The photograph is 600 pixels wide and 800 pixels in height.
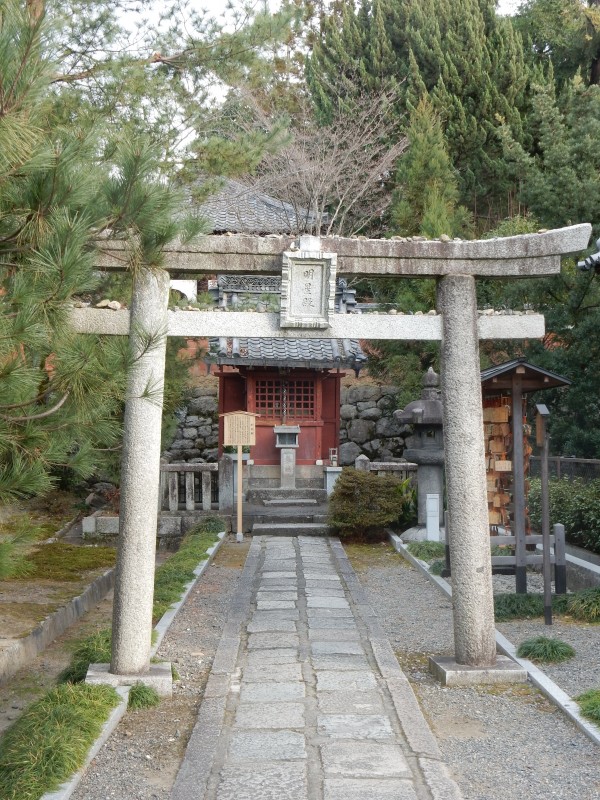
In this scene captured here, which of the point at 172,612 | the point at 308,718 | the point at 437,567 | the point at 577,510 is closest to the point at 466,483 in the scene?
the point at 308,718

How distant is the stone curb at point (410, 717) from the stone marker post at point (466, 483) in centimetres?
54

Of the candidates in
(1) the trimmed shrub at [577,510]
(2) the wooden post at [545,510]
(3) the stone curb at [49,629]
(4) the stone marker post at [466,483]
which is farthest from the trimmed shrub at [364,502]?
(4) the stone marker post at [466,483]

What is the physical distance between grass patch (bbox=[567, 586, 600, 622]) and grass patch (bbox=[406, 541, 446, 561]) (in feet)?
11.8

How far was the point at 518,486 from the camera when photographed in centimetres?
869

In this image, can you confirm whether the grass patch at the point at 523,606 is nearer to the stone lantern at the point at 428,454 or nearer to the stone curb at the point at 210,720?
the stone curb at the point at 210,720

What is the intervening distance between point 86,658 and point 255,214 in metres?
18.8

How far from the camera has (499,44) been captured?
73.3 feet

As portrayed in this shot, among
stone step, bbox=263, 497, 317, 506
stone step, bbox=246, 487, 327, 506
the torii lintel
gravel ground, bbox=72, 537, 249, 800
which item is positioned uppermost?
the torii lintel

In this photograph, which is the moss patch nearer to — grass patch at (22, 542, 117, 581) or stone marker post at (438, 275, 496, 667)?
grass patch at (22, 542, 117, 581)

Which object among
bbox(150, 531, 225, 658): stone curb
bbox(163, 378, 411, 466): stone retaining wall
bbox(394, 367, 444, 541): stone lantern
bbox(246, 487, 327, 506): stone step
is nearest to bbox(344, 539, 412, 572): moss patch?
bbox(394, 367, 444, 541): stone lantern

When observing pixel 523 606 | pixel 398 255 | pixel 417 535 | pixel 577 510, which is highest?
pixel 398 255

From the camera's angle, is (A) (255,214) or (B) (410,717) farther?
(A) (255,214)

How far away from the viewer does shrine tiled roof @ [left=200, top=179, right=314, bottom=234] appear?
73.6ft

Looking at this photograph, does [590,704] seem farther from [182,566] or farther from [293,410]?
[293,410]
